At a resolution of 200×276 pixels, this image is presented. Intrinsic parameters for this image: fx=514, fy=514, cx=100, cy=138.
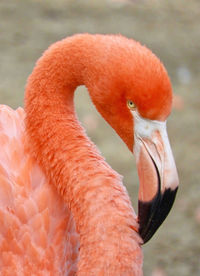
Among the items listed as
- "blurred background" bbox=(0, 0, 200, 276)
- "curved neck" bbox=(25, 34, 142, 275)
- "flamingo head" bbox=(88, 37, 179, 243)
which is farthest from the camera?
"blurred background" bbox=(0, 0, 200, 276)

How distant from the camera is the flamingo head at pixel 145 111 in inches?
99.4

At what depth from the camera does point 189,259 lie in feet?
14.9

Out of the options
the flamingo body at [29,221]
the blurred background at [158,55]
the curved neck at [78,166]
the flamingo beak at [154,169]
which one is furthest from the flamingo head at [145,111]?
the blurred background at [158,55]

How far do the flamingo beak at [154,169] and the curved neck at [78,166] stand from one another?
0.25m

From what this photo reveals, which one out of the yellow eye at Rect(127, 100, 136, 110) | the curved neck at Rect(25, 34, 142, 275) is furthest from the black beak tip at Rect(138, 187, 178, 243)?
the yellow eye at Rect(127, 100, 136, 110)

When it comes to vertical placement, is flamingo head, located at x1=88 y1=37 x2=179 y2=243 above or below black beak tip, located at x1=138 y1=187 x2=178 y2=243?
above

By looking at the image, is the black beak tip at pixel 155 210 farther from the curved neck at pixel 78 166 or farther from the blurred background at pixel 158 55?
the blurred background at pixel 158 55

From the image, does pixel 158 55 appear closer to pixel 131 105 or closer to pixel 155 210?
pixel 131 105

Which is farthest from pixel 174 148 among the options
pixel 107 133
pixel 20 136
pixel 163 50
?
pixel 20 136

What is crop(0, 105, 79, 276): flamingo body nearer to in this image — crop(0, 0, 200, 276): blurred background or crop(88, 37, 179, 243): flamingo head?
crop(88, 37, 179, 243): flamingo head

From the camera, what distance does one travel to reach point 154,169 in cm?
261

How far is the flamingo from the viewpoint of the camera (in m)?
2.59

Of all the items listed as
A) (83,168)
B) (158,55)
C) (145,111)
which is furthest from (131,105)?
(158,55)

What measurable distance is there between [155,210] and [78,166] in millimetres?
560
